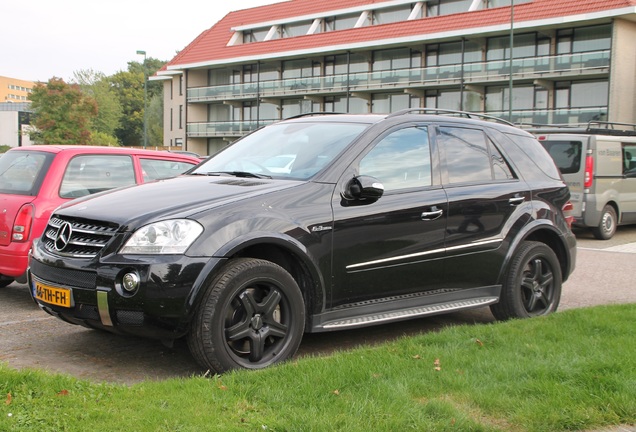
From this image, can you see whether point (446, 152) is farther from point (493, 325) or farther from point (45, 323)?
point (45, 323)

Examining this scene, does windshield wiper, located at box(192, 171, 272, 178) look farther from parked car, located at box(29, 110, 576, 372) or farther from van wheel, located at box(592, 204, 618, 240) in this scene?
van wheel, located at box(592, 204, 618, 240)

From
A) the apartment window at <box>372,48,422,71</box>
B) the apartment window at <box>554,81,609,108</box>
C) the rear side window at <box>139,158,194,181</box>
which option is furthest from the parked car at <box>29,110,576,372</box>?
the apartment window at <box>372,48,422,71</box>

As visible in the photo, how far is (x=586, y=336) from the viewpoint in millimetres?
5367

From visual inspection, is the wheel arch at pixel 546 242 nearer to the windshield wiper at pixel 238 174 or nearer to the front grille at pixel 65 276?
the windshield wiper at pixel 238 174

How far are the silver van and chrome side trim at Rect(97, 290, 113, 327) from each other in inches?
453

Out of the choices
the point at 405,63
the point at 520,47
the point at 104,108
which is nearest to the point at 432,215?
the point at 520,47

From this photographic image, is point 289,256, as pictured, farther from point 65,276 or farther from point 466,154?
point 466,154

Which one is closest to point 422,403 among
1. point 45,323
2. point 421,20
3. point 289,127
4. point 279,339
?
point 279,339

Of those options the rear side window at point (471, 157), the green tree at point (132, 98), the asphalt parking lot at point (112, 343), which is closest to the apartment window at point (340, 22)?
the asphalt parking lot at point (112, 343)

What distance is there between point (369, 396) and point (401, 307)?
1.60 metres

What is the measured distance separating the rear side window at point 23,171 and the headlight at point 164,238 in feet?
9.92

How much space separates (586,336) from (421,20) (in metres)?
41.6

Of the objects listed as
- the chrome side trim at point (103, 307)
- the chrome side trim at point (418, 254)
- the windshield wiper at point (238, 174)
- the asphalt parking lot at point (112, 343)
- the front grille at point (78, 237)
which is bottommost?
the asphalt parking lot at point (112, 343)

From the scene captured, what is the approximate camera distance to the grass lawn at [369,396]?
3.51 m
